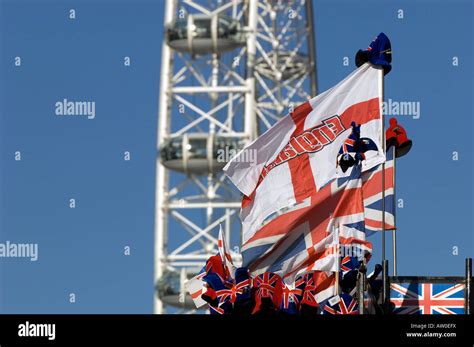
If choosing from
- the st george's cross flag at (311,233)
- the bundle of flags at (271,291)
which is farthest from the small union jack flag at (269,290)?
the st george's cross flag at (311,233)

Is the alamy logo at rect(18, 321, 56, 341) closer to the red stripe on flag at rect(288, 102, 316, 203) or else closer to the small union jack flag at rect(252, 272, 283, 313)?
the small union jack flag at rect(252, 272, 283, 313)

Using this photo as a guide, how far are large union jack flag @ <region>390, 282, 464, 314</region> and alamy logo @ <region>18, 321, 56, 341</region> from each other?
891 centimetres

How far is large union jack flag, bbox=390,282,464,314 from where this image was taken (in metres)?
35.4

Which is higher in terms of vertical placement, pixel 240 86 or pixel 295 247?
pixel 240 86

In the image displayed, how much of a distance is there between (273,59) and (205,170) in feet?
32.8

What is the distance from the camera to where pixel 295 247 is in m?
38.2

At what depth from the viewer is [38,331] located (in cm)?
2867

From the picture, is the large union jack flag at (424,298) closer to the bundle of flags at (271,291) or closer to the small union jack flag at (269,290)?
the bundle of flags at (271,291)

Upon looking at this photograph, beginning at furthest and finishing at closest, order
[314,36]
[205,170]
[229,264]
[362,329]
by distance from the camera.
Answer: [314,36], [205,170], [229,264], [362,329]

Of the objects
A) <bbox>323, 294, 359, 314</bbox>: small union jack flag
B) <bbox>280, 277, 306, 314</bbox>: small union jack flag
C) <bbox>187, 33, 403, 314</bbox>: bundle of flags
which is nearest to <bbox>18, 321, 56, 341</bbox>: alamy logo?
<bbox>280, 277, 306, 314</bbox>: small union jack flag

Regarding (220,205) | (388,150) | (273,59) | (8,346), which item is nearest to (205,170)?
(220,205)

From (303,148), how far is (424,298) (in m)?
4.88

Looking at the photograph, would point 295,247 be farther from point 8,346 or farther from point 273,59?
point 273,59

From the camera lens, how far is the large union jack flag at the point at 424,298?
35375 millimetres
